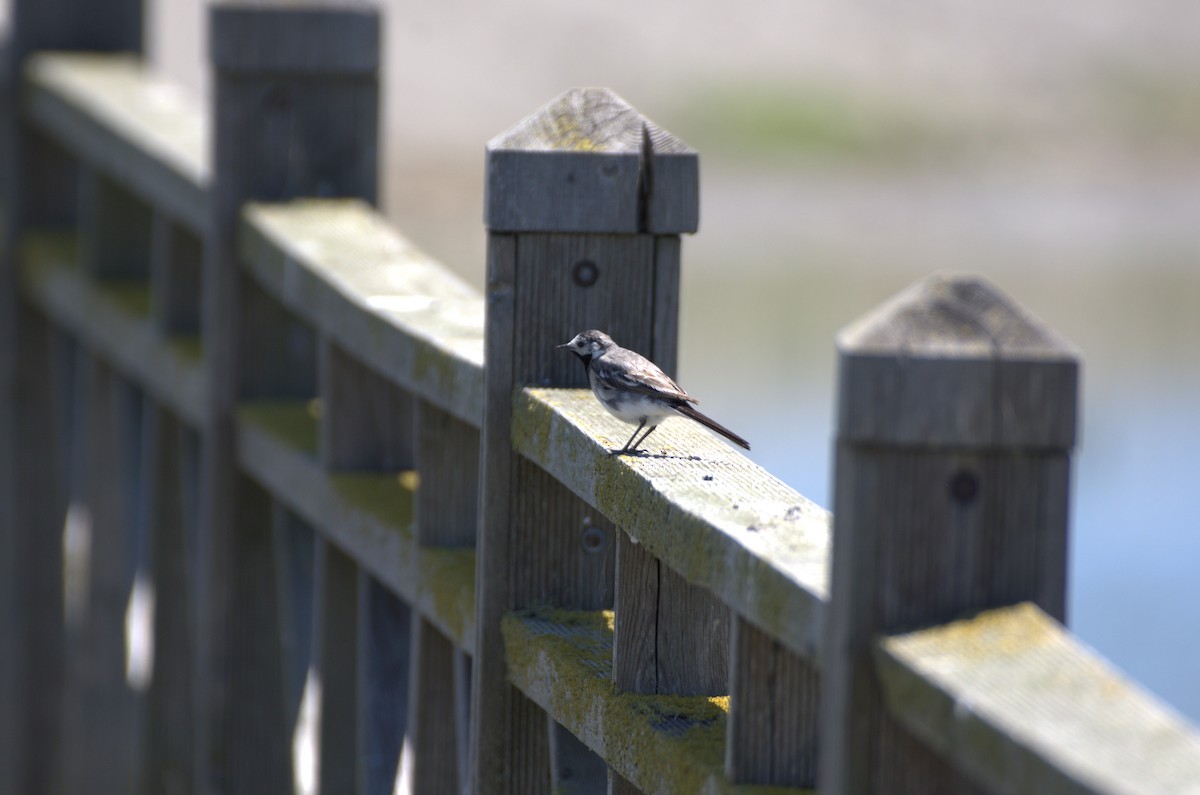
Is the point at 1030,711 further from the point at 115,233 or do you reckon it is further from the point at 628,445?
the point at 115,233

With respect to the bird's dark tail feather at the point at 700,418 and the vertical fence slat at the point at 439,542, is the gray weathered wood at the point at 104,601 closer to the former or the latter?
the vertical fence slat at the point at 439,542

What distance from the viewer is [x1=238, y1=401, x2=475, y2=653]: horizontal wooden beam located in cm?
325

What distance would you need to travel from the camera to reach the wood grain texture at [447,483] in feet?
11.0

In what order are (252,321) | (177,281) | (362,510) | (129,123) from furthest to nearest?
Answer: 1. (129,123)
2. (177,281)
3. (252,321)
4. (362,510)

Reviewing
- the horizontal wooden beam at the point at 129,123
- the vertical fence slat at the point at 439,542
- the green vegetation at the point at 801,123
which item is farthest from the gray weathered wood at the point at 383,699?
the green vegetation at the point at 801,123

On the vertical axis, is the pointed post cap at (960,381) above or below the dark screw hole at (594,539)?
above

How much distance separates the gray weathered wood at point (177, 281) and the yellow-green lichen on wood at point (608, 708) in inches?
81.1

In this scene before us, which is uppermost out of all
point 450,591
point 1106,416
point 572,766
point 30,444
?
point 450,591

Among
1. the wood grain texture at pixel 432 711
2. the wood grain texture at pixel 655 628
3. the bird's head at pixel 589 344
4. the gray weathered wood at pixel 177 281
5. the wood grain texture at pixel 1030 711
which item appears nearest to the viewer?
the wood grain texture at pixel 1030 711

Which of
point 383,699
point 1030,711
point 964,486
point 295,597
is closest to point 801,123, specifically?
point 295,597

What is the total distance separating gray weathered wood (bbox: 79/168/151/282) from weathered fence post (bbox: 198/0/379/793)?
1082 millimetres

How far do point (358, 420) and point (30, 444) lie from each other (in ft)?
7.87

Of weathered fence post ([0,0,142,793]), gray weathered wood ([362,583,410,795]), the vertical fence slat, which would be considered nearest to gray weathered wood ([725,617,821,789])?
the vertical fence slat

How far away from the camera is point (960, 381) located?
1.81 metres
